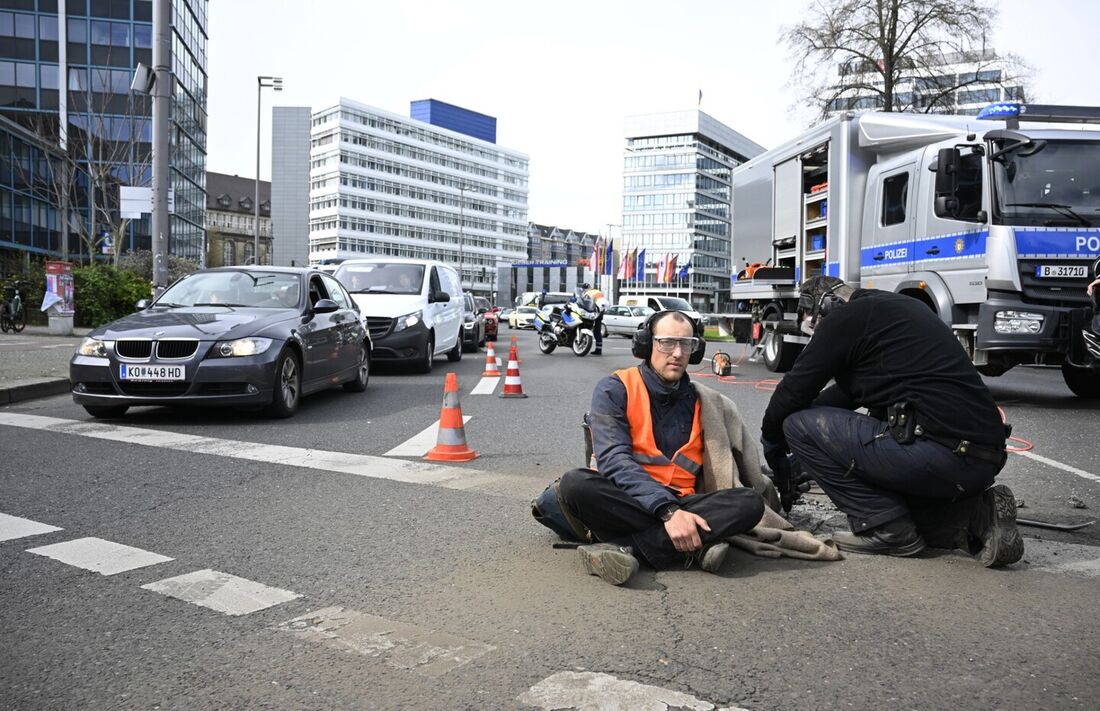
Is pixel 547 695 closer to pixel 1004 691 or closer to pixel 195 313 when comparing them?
pixel 1004 691

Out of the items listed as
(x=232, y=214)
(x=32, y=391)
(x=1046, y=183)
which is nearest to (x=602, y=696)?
(x=1046, y=183)

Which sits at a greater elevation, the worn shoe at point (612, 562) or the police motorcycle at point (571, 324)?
the police motorcycle at point (571, 324)

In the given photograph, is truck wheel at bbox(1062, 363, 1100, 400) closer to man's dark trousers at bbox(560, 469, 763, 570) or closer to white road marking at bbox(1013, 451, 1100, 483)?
white road marking at bbox(1013, 451, 1100, 483)

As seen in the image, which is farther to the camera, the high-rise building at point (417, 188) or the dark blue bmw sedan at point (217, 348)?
the high-rise building at point (417, 188)

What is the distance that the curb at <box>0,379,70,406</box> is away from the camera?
10086mm

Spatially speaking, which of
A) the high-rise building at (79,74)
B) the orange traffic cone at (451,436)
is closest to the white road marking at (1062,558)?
the orange traffic cone at (451,436)

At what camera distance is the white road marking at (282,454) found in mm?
6258

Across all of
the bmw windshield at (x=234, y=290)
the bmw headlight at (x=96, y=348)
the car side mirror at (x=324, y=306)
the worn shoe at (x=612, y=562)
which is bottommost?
the worn shoe at (x=612, y=562)

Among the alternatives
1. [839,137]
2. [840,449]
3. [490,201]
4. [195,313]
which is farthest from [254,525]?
[490,201]

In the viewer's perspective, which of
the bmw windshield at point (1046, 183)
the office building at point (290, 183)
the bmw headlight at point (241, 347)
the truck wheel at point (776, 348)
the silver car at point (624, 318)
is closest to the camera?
the bmw headlight at point (241, 347)

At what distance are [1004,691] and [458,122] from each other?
15161 cm

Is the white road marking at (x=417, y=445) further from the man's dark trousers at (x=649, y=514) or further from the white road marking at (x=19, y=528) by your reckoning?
the man's dark trousers at (x=649, y=514)

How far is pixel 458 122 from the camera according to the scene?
486ft

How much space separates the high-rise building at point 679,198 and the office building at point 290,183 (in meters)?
42.6
